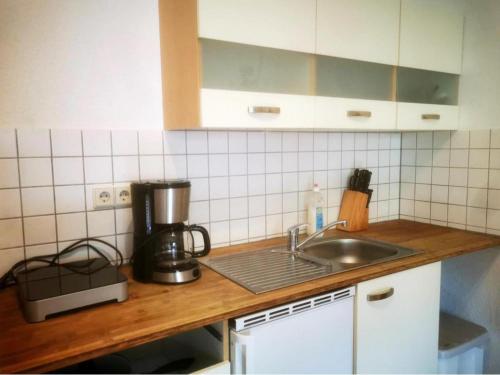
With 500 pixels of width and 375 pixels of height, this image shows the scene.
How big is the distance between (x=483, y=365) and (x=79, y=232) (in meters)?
1.96

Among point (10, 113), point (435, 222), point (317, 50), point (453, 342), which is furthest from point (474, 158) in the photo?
point (10, 113)

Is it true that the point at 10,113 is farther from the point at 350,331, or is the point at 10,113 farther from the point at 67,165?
the point at 350,331

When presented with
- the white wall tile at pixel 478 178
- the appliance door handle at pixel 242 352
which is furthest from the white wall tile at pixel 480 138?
the appliance door handle at pixel 242 352

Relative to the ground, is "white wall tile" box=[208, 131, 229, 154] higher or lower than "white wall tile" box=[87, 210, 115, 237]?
higher

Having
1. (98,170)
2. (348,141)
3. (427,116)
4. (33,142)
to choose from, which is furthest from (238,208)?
(427,116)

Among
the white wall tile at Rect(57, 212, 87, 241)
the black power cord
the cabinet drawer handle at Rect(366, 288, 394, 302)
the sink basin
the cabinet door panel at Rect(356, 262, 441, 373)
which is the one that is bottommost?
the cabinet door panel at Rect(356, 262, 441, 373)

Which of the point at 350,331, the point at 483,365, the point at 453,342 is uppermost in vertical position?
the point at 350,331

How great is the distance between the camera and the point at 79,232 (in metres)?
1.41

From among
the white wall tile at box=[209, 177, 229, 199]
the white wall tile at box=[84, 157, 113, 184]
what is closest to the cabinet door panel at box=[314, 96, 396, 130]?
the white wall tile at box=[209, 177, 229, 199]

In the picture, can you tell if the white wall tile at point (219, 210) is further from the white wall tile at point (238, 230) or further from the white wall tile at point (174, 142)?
the white wall tile at point (174, 142)

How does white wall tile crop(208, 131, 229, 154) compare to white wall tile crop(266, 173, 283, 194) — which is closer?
white wall tile crop(208, 131, 229, 154)

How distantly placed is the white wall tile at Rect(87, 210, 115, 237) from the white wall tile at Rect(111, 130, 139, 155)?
0.74 ft

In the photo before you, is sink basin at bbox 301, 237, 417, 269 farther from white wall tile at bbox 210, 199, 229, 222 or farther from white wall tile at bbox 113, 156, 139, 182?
white wall tile at bbox 113, 156, 139, 182

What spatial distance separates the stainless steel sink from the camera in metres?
1.31
